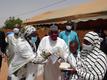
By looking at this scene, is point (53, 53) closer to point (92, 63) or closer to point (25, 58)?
point (25, 58)

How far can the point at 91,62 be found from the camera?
6625mm

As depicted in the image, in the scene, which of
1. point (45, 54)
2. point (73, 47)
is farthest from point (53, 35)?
point (73, 47)

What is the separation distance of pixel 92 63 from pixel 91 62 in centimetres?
2

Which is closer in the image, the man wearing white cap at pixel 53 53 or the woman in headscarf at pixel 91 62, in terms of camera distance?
the woman in headscarf at pixel 91 62

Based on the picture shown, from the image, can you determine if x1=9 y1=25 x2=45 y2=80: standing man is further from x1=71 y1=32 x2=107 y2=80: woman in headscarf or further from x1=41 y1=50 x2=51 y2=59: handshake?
x1=71 y1=32 x2=107 y2=80: woman in headscarf

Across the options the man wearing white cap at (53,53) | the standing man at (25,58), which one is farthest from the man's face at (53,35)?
the standing man at (25,58)

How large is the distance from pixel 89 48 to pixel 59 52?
7.30 feet

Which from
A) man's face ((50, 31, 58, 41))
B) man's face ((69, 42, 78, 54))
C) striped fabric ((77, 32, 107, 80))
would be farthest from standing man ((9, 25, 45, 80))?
striped fabric ((77, 32, 107, 80))

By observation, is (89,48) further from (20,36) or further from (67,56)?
(20,36)

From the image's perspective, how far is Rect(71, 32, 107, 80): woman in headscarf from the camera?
6508 mm

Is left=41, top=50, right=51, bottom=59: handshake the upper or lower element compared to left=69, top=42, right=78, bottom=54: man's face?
lower

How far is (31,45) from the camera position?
8.76m

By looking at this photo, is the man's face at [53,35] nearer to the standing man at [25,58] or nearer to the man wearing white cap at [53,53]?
the man wearing white cap at [53,53]

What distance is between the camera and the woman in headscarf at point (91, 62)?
6.51 m
